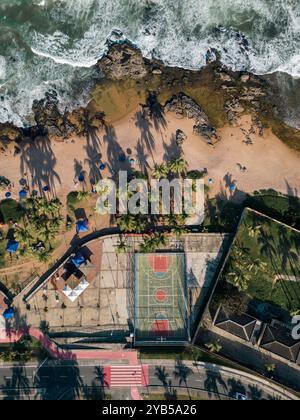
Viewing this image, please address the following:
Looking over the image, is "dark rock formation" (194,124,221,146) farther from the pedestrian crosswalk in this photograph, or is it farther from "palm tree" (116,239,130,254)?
the pedestrian crosswalk

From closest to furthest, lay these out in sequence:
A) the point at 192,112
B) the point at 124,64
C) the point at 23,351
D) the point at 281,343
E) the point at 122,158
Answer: the point at 281,343
the point at 23,351
the point at 122,158
the point at 192,112
the point at 124,64

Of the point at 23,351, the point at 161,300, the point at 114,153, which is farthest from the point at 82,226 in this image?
the point at 23,351

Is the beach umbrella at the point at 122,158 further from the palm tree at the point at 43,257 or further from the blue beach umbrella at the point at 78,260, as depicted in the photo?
the palm tree at the point at 43,257

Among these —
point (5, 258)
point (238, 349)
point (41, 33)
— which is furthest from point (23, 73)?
point (238, 349)

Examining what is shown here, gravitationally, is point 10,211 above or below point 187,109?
below

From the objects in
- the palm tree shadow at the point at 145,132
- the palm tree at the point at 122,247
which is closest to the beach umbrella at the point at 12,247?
the palm tree at the point at 122,247

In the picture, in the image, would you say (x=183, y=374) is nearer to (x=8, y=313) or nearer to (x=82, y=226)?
(x=82, y=226)
